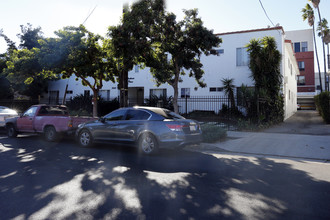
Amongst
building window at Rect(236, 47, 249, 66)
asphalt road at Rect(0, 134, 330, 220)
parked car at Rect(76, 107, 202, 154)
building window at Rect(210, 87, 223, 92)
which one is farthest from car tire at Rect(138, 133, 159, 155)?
building window at Rect(236, 47, 249, 66)

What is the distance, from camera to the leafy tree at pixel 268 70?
51.3 feet

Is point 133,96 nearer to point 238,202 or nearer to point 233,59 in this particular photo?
point 233,59

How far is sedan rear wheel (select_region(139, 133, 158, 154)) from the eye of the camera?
7258 mm

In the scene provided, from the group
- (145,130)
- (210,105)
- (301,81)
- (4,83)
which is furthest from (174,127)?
(301,81)

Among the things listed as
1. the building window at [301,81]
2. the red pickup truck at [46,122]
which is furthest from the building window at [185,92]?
the building window at [301,81]

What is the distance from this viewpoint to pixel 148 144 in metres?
7.39

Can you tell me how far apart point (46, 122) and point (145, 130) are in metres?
5.06

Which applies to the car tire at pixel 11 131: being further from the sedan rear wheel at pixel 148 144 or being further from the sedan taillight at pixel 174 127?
the sedan taillight at pixel 174 127

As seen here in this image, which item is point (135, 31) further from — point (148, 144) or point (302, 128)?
point (302, 128)

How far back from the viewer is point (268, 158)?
7324mm

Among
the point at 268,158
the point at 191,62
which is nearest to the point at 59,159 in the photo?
the point at 268,158

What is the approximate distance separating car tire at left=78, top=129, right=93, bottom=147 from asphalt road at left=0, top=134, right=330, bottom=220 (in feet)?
5.12

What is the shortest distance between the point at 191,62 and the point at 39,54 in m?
8.48

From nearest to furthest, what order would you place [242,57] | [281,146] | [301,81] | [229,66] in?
1. [281,146]
2. [242,57]
3. [229,66]
4. [301,81]
